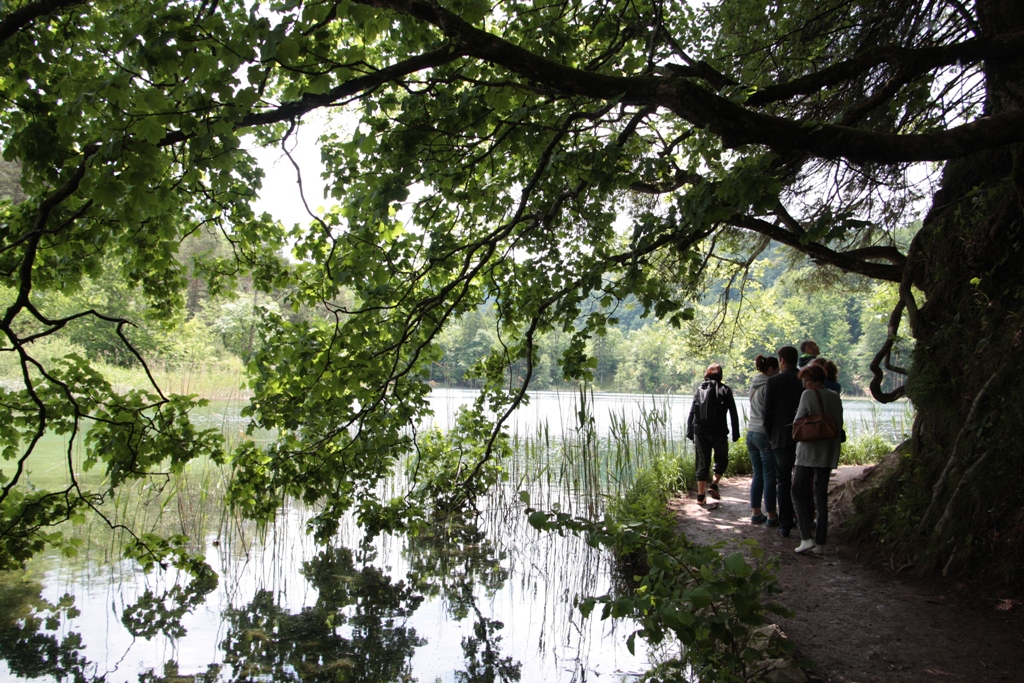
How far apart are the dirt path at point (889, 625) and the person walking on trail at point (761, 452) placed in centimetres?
68

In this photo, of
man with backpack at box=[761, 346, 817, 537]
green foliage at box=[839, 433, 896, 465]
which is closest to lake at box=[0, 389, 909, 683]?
man with backpack at box=[761, 346, 817, 537]

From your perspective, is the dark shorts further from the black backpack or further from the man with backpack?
the man with backpack

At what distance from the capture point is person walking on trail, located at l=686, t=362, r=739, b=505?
22.2 feet

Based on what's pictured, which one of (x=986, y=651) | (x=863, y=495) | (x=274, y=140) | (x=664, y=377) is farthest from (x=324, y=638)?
(x=664, y=377)

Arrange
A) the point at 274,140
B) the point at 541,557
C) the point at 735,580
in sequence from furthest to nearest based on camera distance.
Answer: the point at 541,557 < the point at 274,140 < the point at 735,580

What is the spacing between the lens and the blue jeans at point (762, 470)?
5.89m

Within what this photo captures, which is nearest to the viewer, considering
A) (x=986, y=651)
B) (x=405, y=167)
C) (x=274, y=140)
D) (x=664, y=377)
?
(x=405, y=167)

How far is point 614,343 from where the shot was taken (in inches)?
1448

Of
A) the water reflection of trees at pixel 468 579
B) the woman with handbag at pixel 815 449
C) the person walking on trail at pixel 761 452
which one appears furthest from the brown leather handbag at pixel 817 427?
the water reflection of trees at pixel 468 579

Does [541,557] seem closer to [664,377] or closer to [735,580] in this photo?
[735,580]

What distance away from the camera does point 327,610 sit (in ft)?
16.8

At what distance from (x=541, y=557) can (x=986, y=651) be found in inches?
137

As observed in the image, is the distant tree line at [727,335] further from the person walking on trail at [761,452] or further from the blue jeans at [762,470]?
the blue jeans at [762,470]

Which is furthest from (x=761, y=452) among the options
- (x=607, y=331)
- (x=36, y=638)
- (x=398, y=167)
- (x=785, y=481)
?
(x=36, y=638)
